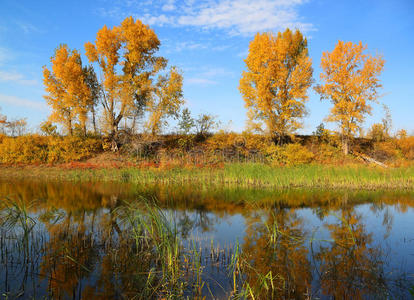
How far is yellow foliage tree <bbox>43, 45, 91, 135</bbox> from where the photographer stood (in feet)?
87.9

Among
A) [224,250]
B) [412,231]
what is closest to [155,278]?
[224,250]

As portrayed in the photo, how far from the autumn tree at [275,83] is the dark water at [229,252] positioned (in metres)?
16.3

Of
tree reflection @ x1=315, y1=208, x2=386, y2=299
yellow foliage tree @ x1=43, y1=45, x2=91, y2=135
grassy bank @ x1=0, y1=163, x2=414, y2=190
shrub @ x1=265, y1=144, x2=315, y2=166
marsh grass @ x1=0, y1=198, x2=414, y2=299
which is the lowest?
tree reflection @ x1=315, y1=208, x2=386, y2=299

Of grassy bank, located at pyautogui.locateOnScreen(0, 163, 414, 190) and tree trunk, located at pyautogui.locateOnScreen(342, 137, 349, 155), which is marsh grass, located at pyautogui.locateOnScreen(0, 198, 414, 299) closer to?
grassy bank, located at pyautogui.locateOnScreen(0, 163, 414, 190)

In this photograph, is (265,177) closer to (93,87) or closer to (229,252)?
(229,252)

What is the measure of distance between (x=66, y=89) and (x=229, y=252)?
26727mm

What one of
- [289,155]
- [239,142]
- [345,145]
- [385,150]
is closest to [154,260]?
[289,155]

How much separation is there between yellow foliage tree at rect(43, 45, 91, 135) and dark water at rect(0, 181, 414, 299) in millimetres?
17714

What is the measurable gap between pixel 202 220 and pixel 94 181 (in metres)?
12.8

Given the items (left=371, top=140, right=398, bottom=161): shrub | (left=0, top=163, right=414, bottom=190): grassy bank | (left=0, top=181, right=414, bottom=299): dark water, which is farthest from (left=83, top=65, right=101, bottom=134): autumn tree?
(left=371, top=140, right=398, bottom=161): shrub

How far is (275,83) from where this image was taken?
2641cm

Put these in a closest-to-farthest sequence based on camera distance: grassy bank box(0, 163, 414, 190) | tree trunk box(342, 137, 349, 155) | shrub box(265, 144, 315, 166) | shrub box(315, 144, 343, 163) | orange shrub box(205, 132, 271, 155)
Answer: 1. grassy bank box(0, 163, 414, 190)
2. shrub box(265, 144, 315, 166)
3. shrub box(315, 144, 343, 163)
4. orange shrub box(205, 132, 271, 155)
5. tree trunk box(342, 137, 349, 155)

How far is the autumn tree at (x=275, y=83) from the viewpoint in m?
26.4

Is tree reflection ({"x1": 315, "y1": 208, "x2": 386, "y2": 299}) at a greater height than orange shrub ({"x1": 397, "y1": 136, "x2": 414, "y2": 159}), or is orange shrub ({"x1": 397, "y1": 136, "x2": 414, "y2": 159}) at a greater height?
orange shrub ({"x1": 397, "y1": 136, "x2": 414, "y2": 159})
